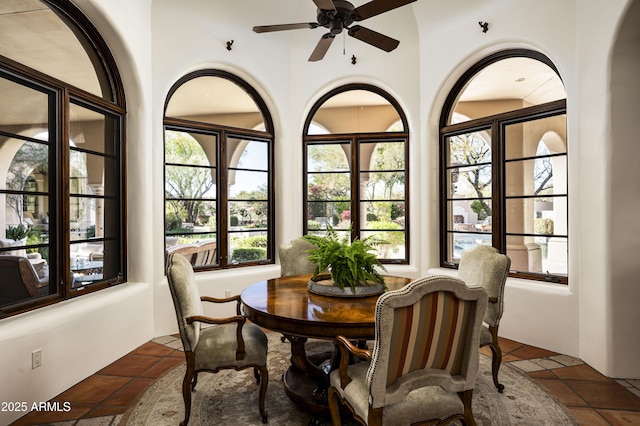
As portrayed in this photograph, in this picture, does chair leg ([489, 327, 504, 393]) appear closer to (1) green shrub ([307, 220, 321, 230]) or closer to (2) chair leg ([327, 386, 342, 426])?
(2) chair leg ([327, 386, 342, 426])

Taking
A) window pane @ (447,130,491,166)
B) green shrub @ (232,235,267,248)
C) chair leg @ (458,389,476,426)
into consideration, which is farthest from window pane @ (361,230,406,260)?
chair leg @ (458,389,476,426)

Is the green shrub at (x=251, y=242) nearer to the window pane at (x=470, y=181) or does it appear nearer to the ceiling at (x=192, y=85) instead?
the ceiling at (x=192, y=85)

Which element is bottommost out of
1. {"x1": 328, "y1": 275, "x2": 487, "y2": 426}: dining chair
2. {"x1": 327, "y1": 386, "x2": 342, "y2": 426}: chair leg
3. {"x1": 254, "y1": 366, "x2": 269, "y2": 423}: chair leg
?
{"x1": 254, "y1": 366, "x2": 269, "y2": 423}: chair leg

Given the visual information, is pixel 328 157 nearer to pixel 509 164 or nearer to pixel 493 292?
pixel 509 164

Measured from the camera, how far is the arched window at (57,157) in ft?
8.64

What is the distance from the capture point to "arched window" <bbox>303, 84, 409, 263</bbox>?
500 cm

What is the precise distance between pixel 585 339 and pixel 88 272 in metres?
4.25

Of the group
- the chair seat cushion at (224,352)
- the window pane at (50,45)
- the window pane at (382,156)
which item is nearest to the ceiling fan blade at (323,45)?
the window pane at (382,156)

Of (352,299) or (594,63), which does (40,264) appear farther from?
(594,63)

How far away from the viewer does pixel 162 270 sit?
4012 mm

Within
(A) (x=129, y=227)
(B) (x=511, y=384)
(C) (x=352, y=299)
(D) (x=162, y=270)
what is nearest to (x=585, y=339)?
(B) (x=511, y=384)

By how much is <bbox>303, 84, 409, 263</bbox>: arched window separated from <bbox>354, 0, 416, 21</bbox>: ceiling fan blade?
2.24 m

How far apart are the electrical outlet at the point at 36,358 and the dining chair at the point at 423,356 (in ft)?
6.89

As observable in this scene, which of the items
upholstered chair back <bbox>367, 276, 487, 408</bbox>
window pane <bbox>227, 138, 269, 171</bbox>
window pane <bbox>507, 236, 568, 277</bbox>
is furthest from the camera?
window pane <bbox>227, 138, 269, 171</bbox>
